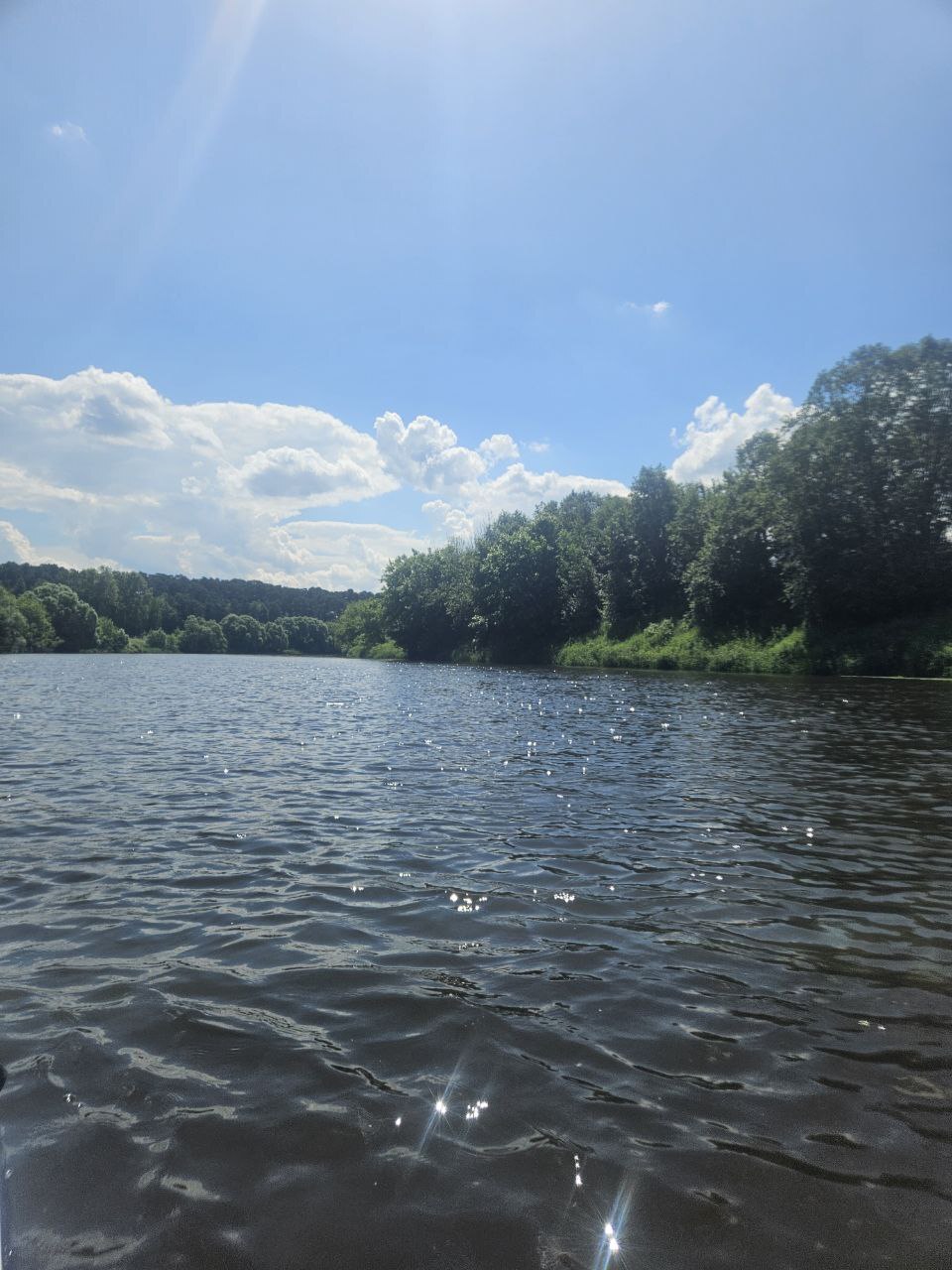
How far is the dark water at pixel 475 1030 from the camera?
11.9 feet

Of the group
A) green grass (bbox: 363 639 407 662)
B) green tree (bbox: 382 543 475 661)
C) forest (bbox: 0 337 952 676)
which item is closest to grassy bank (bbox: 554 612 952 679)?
forest (bbox: 0 337 952 676)

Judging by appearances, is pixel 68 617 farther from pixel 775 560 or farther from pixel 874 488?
pixel 874 488

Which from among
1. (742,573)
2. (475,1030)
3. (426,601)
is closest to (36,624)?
(426,601)

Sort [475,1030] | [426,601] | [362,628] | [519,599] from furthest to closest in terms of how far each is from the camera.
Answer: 1. [362,628]
2. [426,601]
3. [519,599]
4. [475,1030]

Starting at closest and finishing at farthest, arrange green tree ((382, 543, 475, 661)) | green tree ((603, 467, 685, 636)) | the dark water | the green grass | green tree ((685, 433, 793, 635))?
the dark water
green tree ((685, 433, 793, 635))
green tree ((603, 467, 685, 636))
green tree ((382, 543, 475, 661))
the green grass

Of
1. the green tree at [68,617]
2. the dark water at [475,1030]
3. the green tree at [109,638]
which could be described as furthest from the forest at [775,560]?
the green tree at [109,638]

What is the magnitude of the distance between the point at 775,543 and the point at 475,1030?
7001cm

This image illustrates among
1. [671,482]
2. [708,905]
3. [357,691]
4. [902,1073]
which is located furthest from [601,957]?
[671,482]

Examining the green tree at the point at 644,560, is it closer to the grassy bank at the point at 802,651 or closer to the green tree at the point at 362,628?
the grassy bank at the point at 802,651

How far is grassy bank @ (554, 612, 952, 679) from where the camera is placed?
49688mm

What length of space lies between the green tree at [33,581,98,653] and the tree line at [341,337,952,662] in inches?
3583

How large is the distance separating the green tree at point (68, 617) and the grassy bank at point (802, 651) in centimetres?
11978

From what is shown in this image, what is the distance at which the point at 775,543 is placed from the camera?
225 feet

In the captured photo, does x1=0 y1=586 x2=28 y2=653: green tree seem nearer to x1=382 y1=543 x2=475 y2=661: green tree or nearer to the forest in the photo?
x1=382 y1=543 x2=475 y2=661: green tree
